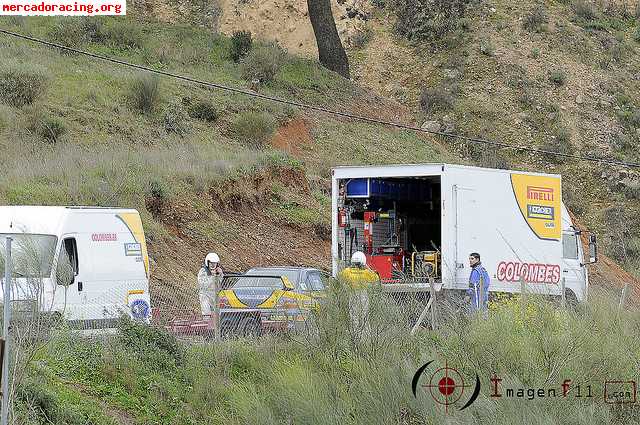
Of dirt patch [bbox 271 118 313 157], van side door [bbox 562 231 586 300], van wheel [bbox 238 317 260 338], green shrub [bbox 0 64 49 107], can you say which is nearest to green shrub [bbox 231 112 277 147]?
dirt patch [bbox 271 118 313 157]

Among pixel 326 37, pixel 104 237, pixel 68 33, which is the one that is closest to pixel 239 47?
pixel 326 37

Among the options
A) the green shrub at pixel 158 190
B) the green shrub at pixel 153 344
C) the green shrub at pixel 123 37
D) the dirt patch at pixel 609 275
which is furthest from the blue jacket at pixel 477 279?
the green shrub at pixel 123 37

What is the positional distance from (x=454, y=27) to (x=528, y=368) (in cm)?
3751

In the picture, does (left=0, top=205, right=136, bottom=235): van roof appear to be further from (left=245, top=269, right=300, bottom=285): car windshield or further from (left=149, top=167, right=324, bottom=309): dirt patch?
(left=149, top=167, right=324, bottom=309): dirt patch

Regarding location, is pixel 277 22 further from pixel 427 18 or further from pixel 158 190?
pixel 158 190

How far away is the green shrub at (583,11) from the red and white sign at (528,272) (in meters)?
31.1

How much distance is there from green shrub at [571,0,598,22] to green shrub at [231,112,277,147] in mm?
23829

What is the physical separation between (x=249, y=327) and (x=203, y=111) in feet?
63.9

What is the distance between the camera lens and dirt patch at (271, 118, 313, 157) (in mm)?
34656

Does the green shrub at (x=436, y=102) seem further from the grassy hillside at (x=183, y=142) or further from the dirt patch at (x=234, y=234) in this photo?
the dirt patch at (x=234, y=234)

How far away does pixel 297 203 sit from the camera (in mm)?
30547

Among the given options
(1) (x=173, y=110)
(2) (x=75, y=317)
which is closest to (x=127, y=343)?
(2) (x=75, y=317)

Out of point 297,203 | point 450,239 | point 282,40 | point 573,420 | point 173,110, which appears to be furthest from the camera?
point 282,40

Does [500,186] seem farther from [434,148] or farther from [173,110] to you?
[434,148]
